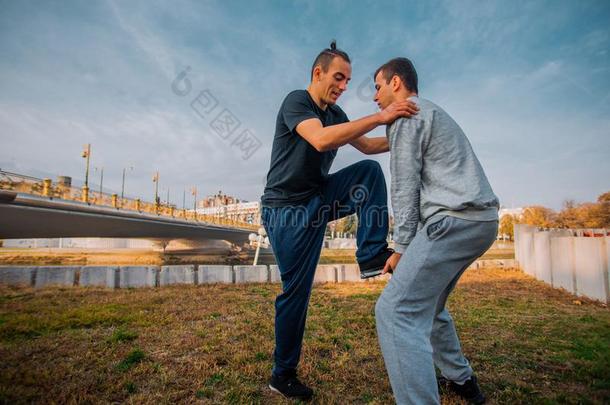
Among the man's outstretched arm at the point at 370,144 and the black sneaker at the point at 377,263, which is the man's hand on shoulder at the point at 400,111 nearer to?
the man's outstretched arm at the point at 370,144

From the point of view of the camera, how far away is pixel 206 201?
5059 inches

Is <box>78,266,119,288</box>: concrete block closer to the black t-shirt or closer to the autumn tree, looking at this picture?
the black t-shirt

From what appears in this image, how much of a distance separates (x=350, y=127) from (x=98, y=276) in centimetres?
1234

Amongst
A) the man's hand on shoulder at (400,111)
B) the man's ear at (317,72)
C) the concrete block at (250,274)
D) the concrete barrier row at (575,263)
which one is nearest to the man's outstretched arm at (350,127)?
the man's hand on shoulder at (400,111)

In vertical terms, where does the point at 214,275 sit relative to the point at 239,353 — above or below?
below

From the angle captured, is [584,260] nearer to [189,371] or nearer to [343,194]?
[343,194]

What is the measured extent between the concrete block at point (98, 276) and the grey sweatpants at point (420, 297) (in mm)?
11762

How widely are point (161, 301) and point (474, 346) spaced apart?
7157 millimetres

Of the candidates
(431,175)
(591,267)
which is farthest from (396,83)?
(591,267)

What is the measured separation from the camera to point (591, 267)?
8.70m

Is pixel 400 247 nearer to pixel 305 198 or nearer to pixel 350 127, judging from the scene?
→ pixel 350 127

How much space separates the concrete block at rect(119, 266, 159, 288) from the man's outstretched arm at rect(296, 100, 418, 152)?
11.0 meters

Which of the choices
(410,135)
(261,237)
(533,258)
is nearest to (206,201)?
(261,237)

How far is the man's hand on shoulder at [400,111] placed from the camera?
7.29 ft
